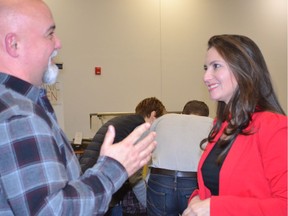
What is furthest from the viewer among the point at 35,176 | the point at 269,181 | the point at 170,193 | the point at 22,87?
the point at 170,193

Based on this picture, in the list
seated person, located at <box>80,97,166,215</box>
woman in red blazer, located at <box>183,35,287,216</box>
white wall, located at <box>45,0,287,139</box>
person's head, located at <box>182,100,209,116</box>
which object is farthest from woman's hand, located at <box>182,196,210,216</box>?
white wall, located at <box>45,0,287,139</box>

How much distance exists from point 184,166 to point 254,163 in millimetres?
1325

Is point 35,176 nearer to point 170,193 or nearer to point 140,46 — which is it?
point 170,193

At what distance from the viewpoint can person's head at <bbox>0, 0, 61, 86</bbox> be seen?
3.32 ft

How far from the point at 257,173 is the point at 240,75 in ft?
1.26

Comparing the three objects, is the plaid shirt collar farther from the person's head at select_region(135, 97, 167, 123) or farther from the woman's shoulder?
the person's head at select_region(135, 97, 167, 123)

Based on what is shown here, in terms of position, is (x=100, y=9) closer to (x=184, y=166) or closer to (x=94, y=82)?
(x=94, y=82)

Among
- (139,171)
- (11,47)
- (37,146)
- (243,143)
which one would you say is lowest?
(139,171)

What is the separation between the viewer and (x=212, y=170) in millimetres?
1294

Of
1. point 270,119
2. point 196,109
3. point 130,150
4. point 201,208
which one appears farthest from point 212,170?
point 196,109

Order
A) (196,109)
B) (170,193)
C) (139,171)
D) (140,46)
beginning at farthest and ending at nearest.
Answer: (140,46), (196,109), (139,171), (170,193)

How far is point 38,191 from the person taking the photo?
0.78 m

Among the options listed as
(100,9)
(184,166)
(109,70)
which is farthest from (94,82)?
(184,166)

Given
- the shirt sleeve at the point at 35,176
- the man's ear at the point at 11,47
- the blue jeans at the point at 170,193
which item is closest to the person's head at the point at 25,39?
the man's ear at the point at 11,47
